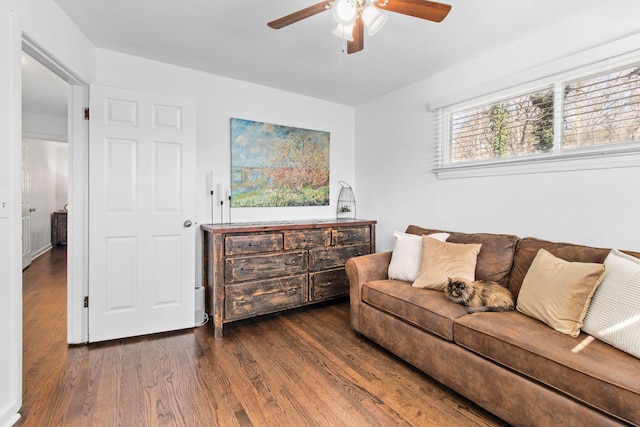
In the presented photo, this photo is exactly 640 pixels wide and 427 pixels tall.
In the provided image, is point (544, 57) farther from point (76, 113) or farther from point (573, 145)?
point (76, 113)

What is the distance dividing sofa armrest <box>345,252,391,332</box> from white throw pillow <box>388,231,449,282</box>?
96 mm

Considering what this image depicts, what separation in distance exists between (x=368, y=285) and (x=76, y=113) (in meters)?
2.66

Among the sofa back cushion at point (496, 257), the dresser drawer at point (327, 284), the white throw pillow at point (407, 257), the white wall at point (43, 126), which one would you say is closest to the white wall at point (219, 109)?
the dresser drawer at point (327, 284)

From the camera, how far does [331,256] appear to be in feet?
10.6

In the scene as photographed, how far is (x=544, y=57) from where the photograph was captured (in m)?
2.28

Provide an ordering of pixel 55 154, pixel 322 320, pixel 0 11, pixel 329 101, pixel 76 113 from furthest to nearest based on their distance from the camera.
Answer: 1. pixel 55 154
2. pixel 329 101
3. pixel 322 320
4. pixel 76 113
5. pixel 0 11

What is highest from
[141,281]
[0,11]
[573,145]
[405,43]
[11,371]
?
[405,43]

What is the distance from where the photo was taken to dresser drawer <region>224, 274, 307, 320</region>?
2.67 m

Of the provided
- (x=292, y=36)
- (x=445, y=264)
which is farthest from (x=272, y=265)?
(x=292, y=36)

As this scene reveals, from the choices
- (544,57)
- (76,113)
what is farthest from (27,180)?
(544,57)

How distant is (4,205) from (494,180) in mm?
3206

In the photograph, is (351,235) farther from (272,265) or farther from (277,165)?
(277,165)

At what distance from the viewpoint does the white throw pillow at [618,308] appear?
1373mm

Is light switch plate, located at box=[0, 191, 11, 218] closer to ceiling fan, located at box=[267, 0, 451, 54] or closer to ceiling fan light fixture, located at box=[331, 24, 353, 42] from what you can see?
ceiling fan, located at box=[267, 0, 451, 54]
